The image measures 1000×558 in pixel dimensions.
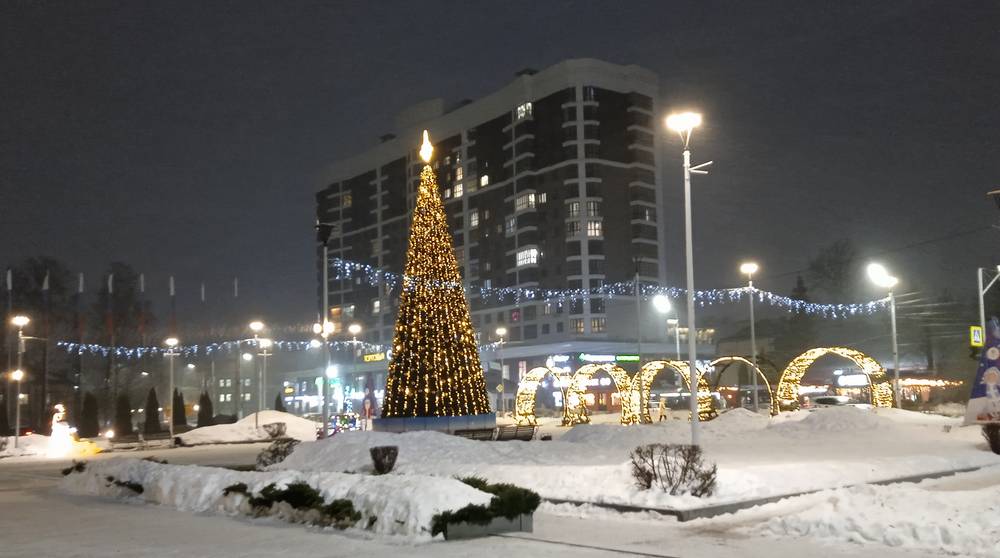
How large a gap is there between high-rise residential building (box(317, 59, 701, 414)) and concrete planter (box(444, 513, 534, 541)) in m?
80.6

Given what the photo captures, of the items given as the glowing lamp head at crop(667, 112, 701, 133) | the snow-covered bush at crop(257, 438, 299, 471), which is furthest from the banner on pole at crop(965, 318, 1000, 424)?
the snow-covered bush at crop(257, 438, 299, 471)

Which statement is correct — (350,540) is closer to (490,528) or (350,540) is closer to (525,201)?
(490,528)

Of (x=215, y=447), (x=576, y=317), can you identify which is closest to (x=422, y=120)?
(x=576, y=317)

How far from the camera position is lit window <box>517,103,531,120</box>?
4350 inches

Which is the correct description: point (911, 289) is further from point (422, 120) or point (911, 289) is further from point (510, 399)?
point (422, 120)

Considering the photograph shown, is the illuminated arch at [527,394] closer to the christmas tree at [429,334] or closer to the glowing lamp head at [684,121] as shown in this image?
the christmas tree at [429,334]

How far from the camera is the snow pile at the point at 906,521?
11219 millimetres

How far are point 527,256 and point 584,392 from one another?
60.3 metres

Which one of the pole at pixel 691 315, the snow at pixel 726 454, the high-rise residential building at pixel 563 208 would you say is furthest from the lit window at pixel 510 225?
the pole at pixel 691 315

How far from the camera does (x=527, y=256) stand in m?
108

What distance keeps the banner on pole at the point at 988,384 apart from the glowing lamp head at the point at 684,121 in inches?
623

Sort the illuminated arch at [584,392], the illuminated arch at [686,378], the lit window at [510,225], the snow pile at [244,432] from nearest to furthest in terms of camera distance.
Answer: the illuminated arch at [686,378] → the illuminated arch at [584,392] → the snow pile at [244,432] → the lit window at [510,225]

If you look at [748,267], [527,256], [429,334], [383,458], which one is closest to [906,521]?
[383,458]

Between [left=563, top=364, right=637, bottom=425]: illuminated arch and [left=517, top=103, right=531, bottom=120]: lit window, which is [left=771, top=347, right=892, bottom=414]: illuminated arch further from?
[left=517, top=103, right=531, bottom=120]: lit window
